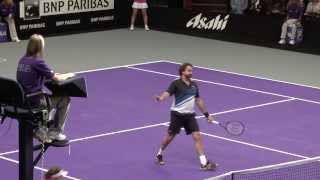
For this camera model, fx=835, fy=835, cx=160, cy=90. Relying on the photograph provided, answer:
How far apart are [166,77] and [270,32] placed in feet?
21.1

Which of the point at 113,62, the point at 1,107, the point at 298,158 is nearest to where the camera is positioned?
the point at 1,107

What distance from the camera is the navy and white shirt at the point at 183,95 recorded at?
1407 cm

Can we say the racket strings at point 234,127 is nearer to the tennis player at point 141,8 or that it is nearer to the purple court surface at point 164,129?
the purple court surface at point 164,129

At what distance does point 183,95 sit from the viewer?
554 inches

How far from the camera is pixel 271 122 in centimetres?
1773

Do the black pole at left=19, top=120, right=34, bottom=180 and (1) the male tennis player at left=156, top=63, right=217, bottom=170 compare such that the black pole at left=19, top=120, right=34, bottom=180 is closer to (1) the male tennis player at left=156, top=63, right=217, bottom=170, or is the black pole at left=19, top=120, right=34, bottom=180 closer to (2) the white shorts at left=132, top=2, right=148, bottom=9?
(1) the male tennis player at left=156, top=63, right=217, bottom=170

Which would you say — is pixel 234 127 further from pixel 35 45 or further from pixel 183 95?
pixel 35 45

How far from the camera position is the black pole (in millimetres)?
9445

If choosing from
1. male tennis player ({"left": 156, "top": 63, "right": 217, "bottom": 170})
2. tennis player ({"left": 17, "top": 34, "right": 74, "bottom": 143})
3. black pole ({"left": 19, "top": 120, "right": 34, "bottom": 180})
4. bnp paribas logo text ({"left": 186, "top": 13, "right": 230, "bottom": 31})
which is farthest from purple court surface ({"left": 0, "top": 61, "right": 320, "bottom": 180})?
bnp paribas logo text ({"left": 186, "top": 13, "right": 230, "bottom": 31})

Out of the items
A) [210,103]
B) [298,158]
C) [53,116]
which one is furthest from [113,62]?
[53,116]

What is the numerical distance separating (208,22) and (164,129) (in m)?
12.0

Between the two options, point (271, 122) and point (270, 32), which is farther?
point (270, 32)

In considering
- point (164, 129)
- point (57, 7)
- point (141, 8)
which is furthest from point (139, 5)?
point (164, 129)

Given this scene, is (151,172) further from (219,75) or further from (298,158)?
(219,75)
